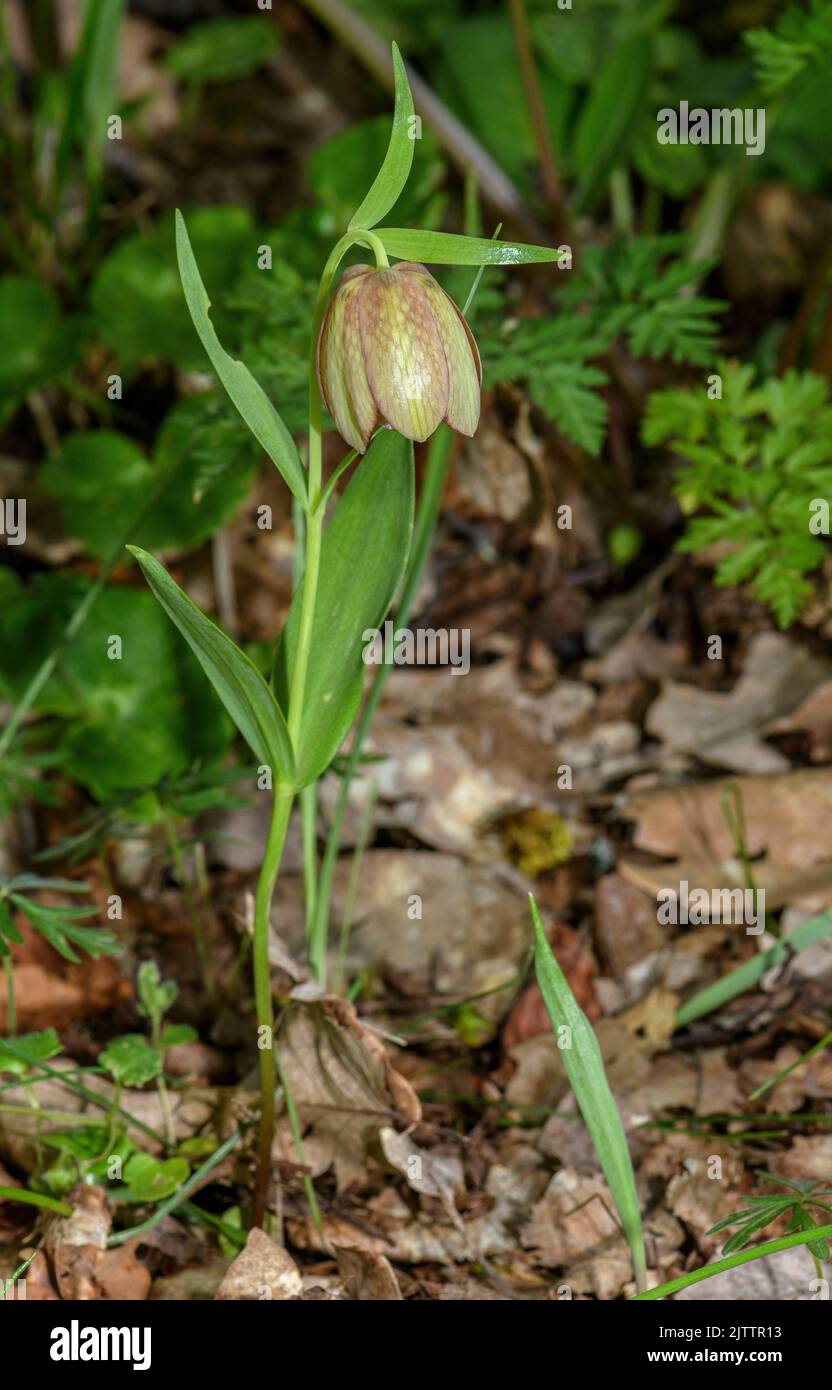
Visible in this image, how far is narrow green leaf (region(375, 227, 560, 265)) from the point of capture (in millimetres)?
909

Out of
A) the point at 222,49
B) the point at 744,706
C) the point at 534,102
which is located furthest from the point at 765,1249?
the point at 222,49

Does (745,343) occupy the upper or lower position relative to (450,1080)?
upper

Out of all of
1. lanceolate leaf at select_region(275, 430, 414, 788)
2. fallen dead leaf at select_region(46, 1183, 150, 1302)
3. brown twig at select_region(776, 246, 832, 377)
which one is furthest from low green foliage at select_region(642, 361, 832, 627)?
fallen dead leaf at select_region(46, 1183, 150, 1302)

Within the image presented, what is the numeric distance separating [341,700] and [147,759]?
2.53ft

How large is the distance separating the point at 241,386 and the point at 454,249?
0.21 metres

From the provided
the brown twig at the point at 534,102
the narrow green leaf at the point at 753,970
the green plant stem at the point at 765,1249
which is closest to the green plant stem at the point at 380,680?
the narrow green leaf at the point at 753,970

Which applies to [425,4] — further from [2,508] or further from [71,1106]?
[71,1106]

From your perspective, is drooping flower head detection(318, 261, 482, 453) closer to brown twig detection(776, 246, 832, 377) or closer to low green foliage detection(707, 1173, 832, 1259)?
low green foliage detection(707, 1173, 832, 1259)

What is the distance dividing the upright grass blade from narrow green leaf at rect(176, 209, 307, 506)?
43 cm

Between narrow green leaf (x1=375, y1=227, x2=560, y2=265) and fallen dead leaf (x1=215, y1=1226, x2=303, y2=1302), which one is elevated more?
narrow green leaf (x1=375, y1=227, x2=560, y2=265)

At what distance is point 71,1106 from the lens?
55.8 inches

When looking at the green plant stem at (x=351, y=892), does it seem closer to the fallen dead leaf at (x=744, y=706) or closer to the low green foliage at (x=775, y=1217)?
the fallen dead leaf at (x=744, y=706)

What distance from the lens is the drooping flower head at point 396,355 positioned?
0.89 meters
